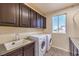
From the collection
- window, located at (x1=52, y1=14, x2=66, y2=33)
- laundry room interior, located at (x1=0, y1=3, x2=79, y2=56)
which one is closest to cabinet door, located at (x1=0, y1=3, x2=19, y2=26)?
laundry room interior, located at (x1=0, y1=3, x2=79, y2=56)

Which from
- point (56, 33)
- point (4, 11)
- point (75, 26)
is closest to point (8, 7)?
point (4, 11)

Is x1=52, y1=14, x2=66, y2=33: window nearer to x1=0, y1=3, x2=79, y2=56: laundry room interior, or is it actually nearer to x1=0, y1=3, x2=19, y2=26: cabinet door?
x1=0, y1=3, x2=79, y2=56: laundry room interior

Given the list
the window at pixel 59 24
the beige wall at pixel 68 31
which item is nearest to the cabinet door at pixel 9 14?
the beige wall at pixel 68 31

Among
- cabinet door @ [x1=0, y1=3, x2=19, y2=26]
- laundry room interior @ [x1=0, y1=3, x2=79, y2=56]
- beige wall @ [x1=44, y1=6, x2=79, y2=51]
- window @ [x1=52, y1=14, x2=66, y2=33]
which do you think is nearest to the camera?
cabinet door @ [x1=0, y1=3, x2=19, y2=26]

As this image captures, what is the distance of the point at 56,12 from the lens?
3672mm

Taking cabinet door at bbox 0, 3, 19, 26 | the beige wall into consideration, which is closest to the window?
the beige wall

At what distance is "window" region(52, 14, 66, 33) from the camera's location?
3.53 meters

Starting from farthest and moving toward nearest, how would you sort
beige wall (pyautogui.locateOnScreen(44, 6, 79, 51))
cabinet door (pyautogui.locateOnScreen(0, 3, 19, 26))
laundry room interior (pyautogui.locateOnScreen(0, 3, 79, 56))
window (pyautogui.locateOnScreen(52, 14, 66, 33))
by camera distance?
window (pyautogui.locateOnScreen(52, 14, 66, 33)), beige wall (pyautogui.locateOnScreen(44, 6, 79, 51)), laundry room interior (pyautogui.locateOnScreen(0, 3, 79, 56)), cabinet door (pyautogui.locateOnScreen(0, 3, 19, 26))

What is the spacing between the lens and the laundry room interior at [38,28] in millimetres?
1480

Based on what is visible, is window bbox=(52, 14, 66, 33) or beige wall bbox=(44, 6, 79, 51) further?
window bbox=(52, 14, 66, 33)

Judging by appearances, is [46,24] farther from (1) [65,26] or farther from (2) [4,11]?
(2) [4,11]

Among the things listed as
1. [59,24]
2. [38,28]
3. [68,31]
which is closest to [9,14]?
[38,28]

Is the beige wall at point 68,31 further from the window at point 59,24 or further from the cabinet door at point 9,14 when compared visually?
the cabinet door at point 9,14

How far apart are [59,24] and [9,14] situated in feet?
8.91
